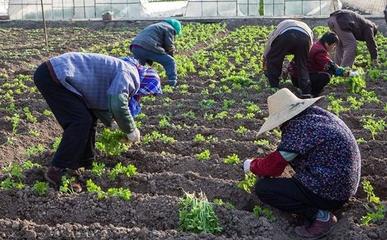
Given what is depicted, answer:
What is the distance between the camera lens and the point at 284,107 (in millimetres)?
4820

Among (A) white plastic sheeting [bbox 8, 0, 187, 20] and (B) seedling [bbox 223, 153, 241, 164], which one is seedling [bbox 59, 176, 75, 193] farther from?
(A) white plastic sheeting [bbox 8, 0, 187, 20]

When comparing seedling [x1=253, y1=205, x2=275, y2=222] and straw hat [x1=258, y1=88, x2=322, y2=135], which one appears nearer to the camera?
straw hat [x1=258, y1=88, x2=322, y2=135]

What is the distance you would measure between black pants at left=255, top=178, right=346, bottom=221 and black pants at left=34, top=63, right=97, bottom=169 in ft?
5.26

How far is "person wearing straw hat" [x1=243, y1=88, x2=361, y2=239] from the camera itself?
4652 mm

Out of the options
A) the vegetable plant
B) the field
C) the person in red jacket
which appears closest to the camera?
the field

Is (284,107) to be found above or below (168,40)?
below

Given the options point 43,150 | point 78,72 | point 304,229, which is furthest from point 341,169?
point 43,150

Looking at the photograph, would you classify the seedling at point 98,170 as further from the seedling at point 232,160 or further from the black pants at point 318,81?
the black pants at point 318,81

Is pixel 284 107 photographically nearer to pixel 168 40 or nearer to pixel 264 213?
pixel 264 213

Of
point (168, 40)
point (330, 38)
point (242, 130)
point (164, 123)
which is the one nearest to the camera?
point (242, 130)

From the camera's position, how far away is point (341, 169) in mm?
4699

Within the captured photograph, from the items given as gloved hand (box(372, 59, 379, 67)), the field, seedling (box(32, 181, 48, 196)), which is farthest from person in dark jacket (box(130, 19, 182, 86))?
seedling (box(32, 181, 48, 196))

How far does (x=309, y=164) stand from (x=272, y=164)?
273 mm

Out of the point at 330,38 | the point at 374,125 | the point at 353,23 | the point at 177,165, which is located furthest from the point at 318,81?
the point at 177,165
